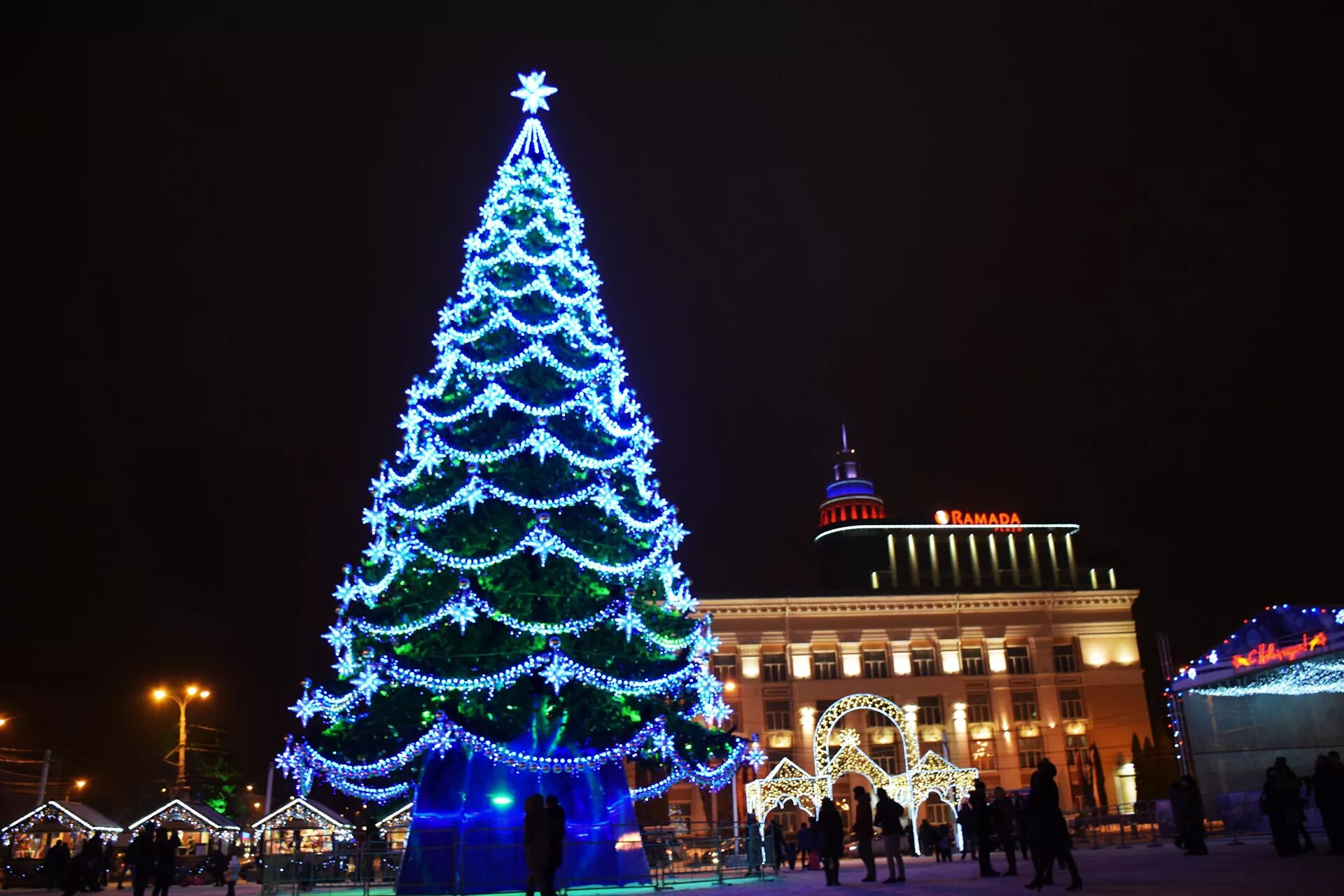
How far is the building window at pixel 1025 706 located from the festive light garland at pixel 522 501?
47.5m

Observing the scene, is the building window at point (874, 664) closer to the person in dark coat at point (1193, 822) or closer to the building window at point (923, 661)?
the building window at point (923, 661)

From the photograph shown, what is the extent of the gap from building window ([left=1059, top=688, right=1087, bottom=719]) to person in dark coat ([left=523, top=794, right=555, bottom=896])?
188ft

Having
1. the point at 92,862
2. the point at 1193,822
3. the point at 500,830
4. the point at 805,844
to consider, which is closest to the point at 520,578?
the point at 500,830

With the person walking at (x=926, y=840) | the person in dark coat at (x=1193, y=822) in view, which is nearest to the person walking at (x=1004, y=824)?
the person in dark coat at (x=1193, y=822)

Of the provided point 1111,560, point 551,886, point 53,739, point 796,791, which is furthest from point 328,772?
point 1111,560

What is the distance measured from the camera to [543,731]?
20.8 metres

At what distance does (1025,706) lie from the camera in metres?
65.8

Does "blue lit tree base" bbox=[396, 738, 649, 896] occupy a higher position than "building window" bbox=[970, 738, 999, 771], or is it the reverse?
"building window" bbox=[970, 738, 999, 771]

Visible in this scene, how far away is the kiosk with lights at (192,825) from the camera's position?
37812mm

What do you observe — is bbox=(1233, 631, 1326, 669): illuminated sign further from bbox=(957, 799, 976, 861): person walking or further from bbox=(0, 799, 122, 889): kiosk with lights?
bbox=(0, 799, 122, 889): kiosk with lights

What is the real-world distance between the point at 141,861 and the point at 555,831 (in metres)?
8.68

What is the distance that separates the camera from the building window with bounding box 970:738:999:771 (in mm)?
63625

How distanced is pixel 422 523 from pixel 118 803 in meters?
44.0

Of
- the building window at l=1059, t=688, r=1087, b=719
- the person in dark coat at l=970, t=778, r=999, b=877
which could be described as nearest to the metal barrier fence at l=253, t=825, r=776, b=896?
the person in dark coat at l=970, t=778, r=999, b=877
